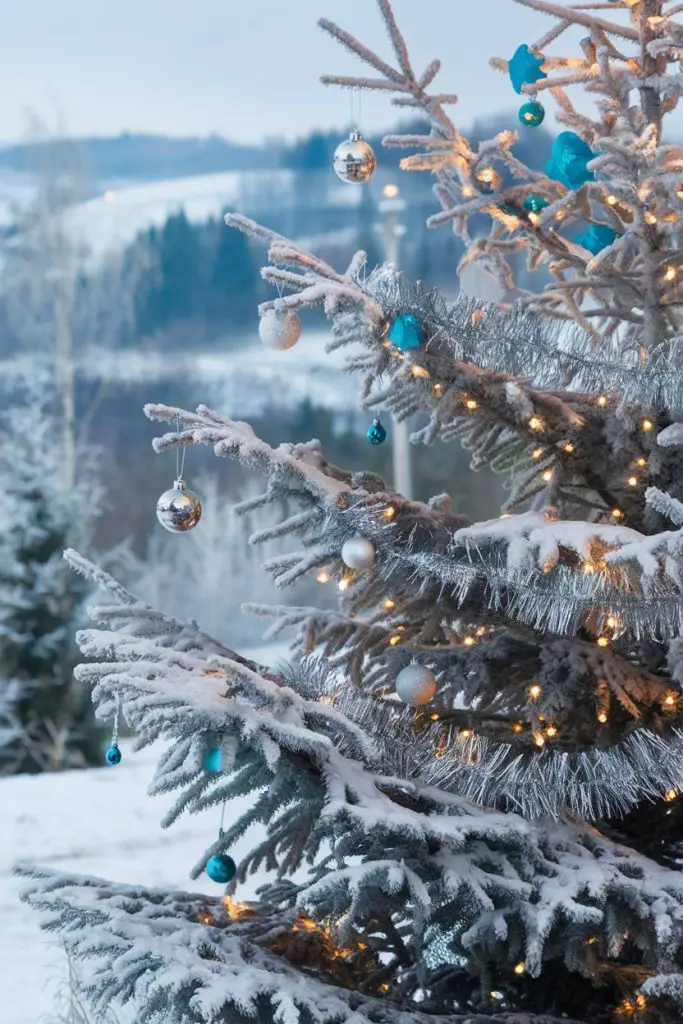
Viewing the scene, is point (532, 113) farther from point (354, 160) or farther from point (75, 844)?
point (75, 844)

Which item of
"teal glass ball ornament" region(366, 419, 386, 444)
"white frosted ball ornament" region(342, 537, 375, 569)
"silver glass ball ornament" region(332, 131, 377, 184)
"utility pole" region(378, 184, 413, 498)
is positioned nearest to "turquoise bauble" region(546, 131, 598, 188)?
"silver glass ball ornament" region(332, 131, 377, 184)

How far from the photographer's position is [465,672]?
1.21 meters

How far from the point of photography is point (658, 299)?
1.23 m

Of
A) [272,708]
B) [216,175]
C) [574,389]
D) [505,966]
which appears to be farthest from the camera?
[216,175]

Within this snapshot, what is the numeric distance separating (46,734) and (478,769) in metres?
2.94

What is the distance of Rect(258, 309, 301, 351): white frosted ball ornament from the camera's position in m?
→ 1.07

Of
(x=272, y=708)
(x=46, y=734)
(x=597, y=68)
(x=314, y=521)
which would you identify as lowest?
(x=46, y=734)

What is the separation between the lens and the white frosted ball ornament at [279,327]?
107 cm

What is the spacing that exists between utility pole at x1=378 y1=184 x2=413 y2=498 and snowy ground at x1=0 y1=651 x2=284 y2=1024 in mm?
1333

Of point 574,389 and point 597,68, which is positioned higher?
point 597,68

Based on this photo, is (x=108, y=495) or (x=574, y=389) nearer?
(x=574, y=389)

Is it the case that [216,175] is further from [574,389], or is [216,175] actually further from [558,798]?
[558,798]

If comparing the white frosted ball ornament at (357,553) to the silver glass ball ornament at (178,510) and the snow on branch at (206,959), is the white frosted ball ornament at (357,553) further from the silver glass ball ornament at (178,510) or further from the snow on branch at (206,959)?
the snow on branch at (206,959)

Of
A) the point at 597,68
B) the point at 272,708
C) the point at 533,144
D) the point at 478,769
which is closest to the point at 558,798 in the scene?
the point at 478,769
